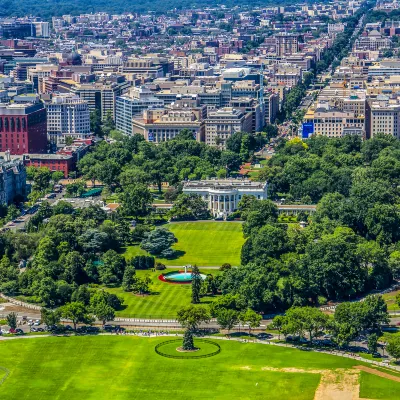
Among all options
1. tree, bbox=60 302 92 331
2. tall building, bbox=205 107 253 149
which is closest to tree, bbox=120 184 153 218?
tree, bbox=60 302 92 331

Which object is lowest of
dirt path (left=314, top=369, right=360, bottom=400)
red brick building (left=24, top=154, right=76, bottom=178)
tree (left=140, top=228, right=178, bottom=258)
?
dirt path (left=314, top=369, right=360, bottom=400)

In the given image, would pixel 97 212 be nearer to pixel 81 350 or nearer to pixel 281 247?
pixel 281 247

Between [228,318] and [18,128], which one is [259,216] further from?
[18,128]

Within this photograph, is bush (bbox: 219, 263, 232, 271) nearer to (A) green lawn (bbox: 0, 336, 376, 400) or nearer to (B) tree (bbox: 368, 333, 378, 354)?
(A) green lawn (bbox: 0, 336, 376, 400)

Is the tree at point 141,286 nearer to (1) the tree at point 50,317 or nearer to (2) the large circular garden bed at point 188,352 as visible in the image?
Result: (1) the tree at point 50,317

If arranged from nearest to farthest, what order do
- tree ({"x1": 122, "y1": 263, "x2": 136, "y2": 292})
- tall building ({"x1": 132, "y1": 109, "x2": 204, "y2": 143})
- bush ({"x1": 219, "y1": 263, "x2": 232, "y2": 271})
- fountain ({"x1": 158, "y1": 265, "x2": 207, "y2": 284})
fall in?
1. tree ({"x1": 122, "y1": 263, "x2": 136, "y2": 292})
2. fountain ({"x1": 158, "y1": 265, "x2": 207, "y2": 284})
3. bush ({"x1": 219, "y1": 263, "x2": 232, "y2": 271})
4. tall building ({"x1": 132, "y1": 109, "x2": 204, "y2": 143})

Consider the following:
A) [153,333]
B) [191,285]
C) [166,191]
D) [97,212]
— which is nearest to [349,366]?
[153,333]
